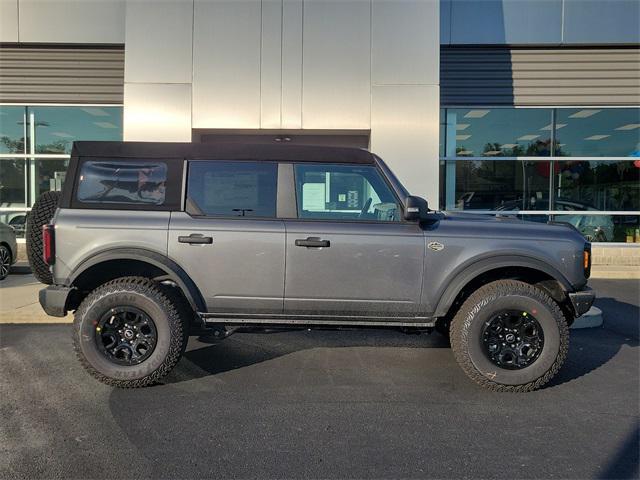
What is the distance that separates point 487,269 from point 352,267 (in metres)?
1.14

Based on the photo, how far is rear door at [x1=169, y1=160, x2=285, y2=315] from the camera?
13.2ft

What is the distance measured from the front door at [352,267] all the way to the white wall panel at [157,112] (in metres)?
6.58

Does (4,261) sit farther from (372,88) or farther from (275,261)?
(372,88)

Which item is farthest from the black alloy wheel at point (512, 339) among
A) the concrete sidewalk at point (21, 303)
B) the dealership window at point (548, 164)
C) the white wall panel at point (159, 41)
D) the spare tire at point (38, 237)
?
the dealership window at point (548, 164)

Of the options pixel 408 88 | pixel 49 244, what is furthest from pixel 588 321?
pixel 49 244

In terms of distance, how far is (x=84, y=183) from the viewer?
4.19 metres

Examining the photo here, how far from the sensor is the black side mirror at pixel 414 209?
12.9 ft

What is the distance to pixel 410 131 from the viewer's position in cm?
974

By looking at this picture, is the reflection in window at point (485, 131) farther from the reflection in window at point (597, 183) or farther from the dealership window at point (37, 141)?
the dealership window at point (37, 141)

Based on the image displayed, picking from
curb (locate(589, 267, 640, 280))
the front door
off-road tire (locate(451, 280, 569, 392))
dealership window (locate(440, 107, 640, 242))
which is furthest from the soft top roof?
dealership window (locate(440, 107, 640, 242))

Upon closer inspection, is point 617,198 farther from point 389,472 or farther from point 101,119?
point 101,119

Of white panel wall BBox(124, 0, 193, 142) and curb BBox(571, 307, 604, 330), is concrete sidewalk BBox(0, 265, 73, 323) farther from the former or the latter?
curb BBox(571, 307, 604, 330)

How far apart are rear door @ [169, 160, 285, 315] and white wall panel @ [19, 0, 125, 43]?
8879 mm

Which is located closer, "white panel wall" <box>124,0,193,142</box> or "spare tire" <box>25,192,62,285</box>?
"spare tire" <box>25,192,62,285</box>
